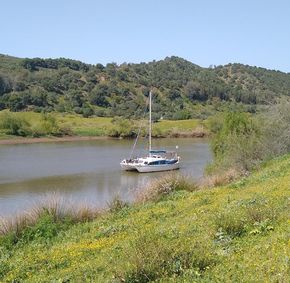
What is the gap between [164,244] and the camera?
22.8 ft

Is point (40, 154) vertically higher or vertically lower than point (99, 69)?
lower

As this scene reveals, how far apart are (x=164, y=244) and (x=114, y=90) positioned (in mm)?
120945

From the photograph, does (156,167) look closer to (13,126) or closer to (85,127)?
(13,126)

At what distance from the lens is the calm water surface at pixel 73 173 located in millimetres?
31172

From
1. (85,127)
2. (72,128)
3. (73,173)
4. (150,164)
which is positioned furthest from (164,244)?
(85,127)

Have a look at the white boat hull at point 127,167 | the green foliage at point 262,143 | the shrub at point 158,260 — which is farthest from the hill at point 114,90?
the shrub at point 158,260

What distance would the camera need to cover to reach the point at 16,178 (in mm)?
40625

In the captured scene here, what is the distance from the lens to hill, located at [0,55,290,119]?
361ft

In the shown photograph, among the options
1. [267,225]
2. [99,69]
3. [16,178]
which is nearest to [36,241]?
[267,225]

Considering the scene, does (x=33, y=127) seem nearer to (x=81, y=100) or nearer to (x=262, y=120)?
(x=81, y=100)

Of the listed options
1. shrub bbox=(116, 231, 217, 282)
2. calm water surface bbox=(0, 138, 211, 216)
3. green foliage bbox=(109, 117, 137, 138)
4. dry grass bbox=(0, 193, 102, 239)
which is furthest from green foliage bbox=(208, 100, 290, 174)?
green foliage bbox=(109, 117, 137, 138)

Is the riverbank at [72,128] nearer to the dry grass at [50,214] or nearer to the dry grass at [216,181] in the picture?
the dry grass at [216,181]

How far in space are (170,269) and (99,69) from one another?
143m

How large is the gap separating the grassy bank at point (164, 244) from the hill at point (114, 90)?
87325 millimetres
